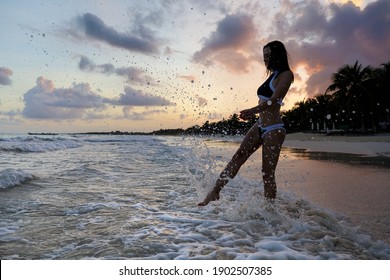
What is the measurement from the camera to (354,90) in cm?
5209

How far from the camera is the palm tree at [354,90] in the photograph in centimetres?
5131

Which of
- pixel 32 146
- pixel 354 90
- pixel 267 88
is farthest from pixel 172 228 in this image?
pixel 354 90

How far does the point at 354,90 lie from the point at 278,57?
2086 inches

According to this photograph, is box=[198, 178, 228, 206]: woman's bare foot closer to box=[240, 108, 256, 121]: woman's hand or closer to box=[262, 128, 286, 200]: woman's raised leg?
box=[262, 128, 286, 200]: woman's raised leg

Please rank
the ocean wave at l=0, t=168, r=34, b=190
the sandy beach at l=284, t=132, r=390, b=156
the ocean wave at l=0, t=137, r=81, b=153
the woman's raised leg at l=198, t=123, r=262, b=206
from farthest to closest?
the ocean wave at l=0, t=137, r=81, b=153
the sandy beach at l=284, t=132, r=390, b=156
the ocean wave at l=0, t=168, r=34, b=190
the woman's raised leg at l=198, t=123, r=262, b=206

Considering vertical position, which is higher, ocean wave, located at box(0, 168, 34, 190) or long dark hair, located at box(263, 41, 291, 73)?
long dark hair, located at box(263, 41, 291, 73)

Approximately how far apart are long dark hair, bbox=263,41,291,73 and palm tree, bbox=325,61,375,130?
169 feet

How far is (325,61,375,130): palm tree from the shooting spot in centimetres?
5131

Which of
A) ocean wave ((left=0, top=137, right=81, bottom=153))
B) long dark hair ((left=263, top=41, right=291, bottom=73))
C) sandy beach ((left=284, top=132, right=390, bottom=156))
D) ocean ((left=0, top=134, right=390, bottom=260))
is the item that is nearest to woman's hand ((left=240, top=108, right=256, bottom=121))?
long dark hair ((left=263, top=41, right=291, bottom=73))

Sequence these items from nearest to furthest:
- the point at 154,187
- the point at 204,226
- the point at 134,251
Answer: the point at 134,251, the point at 204,226, the point at 154,187
